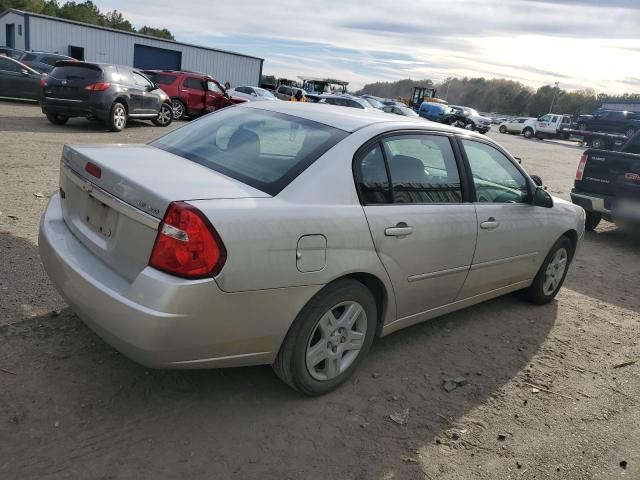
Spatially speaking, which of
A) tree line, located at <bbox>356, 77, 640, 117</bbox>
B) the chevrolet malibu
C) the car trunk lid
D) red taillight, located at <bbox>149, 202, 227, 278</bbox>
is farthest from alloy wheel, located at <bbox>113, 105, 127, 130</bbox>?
tree line, located at <bbox>356, 77, 640, 117</bbox>

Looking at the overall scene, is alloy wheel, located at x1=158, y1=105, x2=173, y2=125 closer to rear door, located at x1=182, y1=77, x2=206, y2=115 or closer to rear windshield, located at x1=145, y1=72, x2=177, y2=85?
rear door, located at x1=182, y1=77, x2=206, y2=115

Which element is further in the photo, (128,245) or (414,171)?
(414,171)

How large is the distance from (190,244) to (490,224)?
238 centimetres

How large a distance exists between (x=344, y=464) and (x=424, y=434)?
21.9 inches

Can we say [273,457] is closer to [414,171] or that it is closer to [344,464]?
[344,464]

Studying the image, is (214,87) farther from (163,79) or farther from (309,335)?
(309,335)

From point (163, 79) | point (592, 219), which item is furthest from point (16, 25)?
point (592, 219)

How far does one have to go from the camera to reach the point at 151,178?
2699mm

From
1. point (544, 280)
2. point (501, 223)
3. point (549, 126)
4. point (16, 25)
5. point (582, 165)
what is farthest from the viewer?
point (549, 126)

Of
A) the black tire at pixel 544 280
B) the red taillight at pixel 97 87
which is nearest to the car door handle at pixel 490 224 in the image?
the black tire at pixel 544 280

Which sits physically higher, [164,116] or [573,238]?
[573,238]

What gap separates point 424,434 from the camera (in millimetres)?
2965

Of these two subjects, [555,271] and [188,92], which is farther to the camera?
[188,92]

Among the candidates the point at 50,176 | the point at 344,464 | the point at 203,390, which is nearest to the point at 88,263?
the point at 203,390
